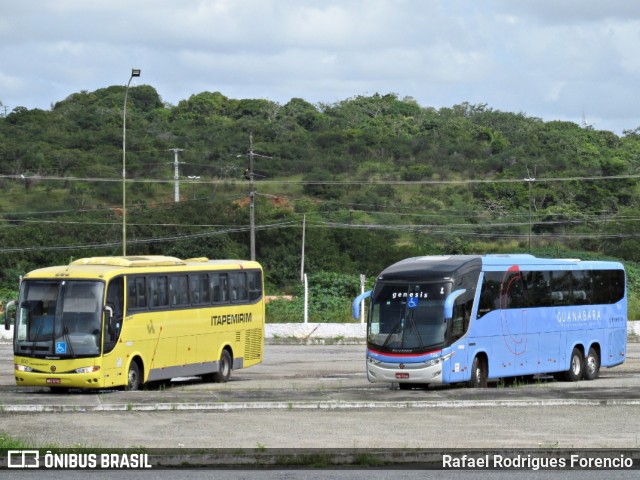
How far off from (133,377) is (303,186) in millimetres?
76795

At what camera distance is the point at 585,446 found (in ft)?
49.1

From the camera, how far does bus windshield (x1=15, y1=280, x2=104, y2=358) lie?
24.9 m

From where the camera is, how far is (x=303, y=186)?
102688 millimetres

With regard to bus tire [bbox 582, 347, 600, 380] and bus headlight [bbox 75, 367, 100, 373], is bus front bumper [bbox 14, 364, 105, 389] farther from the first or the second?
bus tire [bbox 582, 347, 600, 380]

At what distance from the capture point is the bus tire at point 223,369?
29.8 meters

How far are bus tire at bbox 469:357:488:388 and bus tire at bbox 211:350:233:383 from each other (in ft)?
22.0

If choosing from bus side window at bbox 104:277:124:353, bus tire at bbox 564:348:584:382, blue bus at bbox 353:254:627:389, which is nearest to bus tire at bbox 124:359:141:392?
bus side window at bbox 104:277:124:353

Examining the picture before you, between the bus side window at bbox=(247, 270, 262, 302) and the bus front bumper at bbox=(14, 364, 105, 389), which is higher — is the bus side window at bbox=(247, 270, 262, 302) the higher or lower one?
the higher one

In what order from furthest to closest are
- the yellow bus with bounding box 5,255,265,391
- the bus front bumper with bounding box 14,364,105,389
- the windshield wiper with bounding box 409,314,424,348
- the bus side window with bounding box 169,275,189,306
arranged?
Answer: 1. the bus side window with bounding box 169,275,189,306
2. the windshield wiper with bounding box 409,314,424,348
3. the yellow bus with bounding box 5,255,265,391
4. the bus front bumper with bounding box 14,364,105,389

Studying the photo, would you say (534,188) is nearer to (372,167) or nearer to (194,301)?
(372,167)

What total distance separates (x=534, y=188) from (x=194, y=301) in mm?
74112

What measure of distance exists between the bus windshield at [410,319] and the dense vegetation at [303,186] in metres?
31.0

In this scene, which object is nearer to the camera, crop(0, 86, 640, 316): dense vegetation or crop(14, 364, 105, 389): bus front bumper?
crop(14, 364, 105, 389): bus front bumper

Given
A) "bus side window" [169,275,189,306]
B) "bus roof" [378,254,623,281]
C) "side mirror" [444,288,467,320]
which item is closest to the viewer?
"side mirror" [444,288,467,320]
